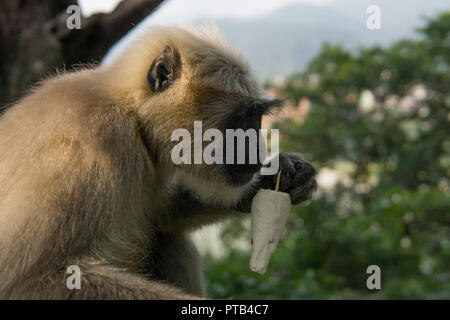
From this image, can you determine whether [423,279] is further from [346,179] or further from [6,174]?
[6,174]

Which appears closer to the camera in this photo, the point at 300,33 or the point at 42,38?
the point at 42,38

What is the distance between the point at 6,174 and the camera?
3639 mm

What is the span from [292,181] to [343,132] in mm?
8141

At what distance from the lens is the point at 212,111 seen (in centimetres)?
402

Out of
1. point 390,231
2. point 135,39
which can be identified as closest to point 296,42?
point 390,231

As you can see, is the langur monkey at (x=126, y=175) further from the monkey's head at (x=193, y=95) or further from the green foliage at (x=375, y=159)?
the green foliage at (x=375, y=159)

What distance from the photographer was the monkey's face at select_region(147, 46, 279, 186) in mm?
3922
